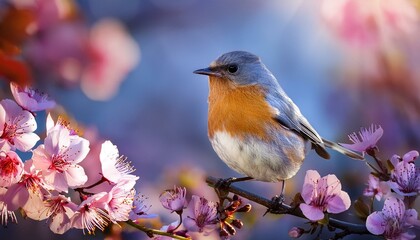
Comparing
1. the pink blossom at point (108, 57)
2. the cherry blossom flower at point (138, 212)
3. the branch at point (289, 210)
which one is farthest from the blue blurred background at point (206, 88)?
the cherry blossom flower at point (138, 212)

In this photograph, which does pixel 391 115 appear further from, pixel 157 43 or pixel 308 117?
pixel 157 43

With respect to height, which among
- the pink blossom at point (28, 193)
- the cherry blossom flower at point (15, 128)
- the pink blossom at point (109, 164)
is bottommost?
→ the pink blossom at point (28, 193)

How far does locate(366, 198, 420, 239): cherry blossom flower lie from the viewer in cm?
120

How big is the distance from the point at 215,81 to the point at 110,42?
0.30 metres

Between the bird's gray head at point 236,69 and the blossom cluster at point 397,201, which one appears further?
the bird's gray head at point 236,69

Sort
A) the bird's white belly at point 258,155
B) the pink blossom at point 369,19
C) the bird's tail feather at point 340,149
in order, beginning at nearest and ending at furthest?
the bird's white belly at point 258,155
the bird's tail feather at point 340,149
the pink blossom at point 369,19

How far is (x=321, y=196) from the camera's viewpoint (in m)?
1.17

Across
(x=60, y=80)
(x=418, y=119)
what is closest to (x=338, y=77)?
(x=418, y=119)

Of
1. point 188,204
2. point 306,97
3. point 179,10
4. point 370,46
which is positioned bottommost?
point 188,204

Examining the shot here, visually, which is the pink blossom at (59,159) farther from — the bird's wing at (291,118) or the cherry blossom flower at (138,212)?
the bird's wing at (291,118)

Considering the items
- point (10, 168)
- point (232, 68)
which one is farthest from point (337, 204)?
point (10, 168)

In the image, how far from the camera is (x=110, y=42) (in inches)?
57.0

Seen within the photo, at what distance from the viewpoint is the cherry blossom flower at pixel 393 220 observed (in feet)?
3.95

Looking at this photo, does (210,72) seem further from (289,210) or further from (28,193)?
(28,193)
